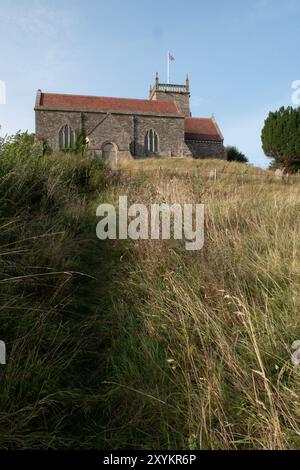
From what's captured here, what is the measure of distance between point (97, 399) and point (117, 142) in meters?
35.2

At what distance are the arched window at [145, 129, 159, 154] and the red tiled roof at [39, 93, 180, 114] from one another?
259cm

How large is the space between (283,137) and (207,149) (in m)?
10.5

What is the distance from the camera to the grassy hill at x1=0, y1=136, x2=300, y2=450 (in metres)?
1.70

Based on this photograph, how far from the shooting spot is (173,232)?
171 inches

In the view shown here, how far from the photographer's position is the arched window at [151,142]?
39688 millimetres

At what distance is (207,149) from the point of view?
43.2 m

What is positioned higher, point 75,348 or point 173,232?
point 173,232

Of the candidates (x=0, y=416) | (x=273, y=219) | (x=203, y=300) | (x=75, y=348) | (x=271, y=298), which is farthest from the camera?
(x=273, y=219)

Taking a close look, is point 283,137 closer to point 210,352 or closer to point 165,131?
point 165,131

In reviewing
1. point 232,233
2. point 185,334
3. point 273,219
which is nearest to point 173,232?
point 232,233

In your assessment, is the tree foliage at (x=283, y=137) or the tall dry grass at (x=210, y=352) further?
the tree foliage at (x=283, y=137)

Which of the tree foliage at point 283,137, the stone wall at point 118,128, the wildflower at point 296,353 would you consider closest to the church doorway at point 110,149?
the stone wall at point 118,128

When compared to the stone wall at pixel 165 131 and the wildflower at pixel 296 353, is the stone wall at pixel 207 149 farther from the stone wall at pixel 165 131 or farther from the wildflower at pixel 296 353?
the wildflower at pixel 296 353

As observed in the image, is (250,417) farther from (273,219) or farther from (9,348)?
(273,219)
